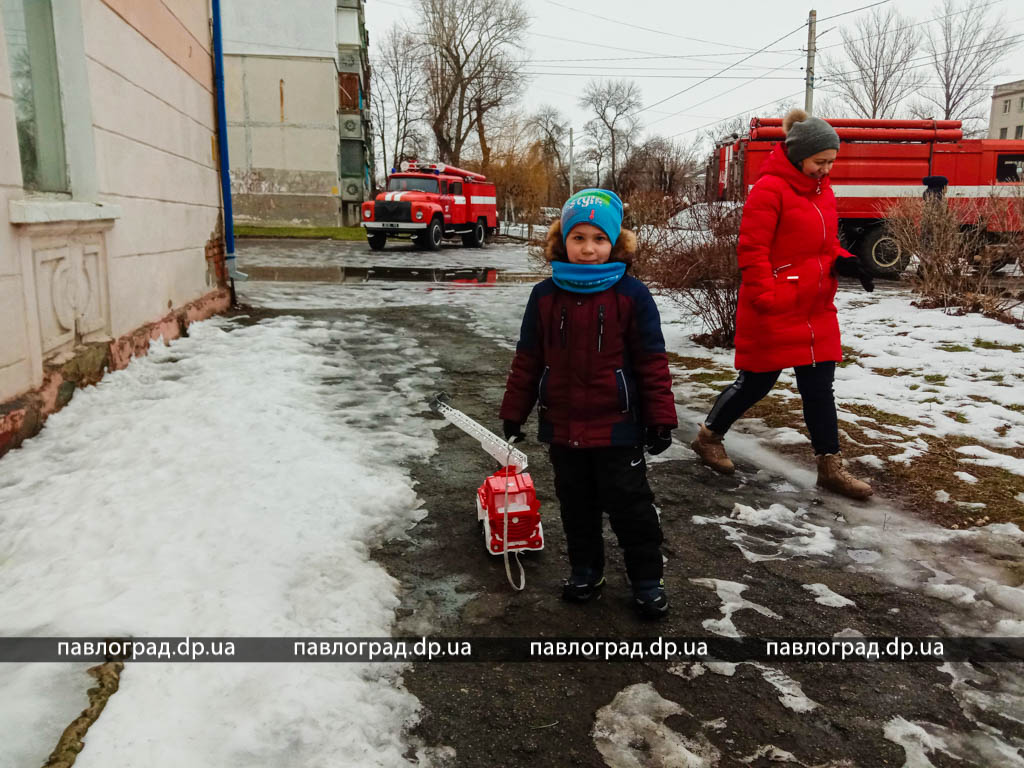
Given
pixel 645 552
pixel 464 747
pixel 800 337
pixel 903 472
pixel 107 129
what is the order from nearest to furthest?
pixel 464 747 < pixel 645 552 < pixel 800 337 < pixel 903 472 < pixel 107 129

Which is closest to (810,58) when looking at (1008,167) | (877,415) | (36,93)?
(1008,167)

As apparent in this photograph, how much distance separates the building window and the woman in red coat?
3928mm

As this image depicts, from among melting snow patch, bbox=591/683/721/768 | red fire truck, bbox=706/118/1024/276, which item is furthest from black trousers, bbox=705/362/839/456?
red fire truck, bbox=706/118/1024/276

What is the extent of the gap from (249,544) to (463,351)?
13.8ft

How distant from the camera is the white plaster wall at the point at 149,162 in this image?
5086mm

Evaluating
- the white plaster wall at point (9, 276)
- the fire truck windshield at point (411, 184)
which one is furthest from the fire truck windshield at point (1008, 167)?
the white plaster wall at point (9, 276)

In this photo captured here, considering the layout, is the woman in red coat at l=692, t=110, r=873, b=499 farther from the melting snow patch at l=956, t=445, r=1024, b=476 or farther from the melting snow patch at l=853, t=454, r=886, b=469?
the melting snow patch at l=956, t=445, r=1024, b=476

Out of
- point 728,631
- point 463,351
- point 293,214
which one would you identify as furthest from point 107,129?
point 293,214

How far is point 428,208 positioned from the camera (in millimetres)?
21531

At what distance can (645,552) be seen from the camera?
2623mm

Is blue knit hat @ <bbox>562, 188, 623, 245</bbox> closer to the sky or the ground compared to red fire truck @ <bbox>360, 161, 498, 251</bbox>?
closer to the ground

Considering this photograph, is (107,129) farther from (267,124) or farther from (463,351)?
(267,124)

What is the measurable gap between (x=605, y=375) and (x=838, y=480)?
5.80 ft

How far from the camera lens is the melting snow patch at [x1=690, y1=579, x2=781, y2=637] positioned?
8.39 ft
